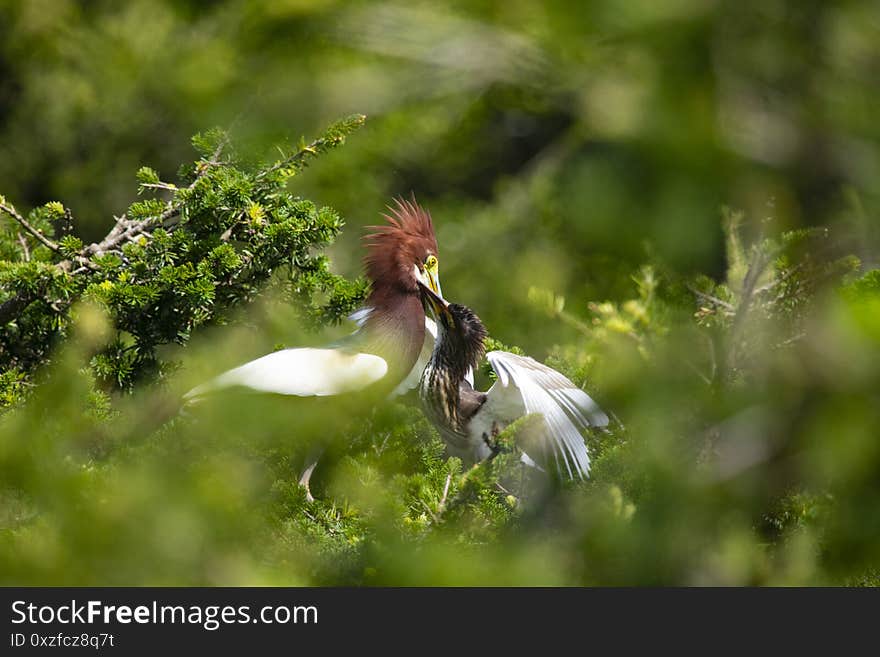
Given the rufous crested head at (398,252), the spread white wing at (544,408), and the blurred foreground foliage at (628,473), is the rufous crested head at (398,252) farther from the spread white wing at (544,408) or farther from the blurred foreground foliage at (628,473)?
the blurred foreground foliage at (628,473)

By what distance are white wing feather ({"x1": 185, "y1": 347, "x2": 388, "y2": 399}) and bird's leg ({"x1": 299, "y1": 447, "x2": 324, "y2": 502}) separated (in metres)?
0.10

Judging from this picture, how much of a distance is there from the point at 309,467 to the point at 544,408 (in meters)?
0.46

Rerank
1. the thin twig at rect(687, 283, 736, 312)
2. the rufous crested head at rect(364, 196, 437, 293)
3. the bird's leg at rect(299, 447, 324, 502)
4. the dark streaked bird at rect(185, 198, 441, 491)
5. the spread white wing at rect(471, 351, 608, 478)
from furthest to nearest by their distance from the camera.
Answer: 1. the rufous crested head at rect(364, 196, 437, 293)
2. the dark streaked bird at rect(185, 198, 441, 491)
3. the spread white wing at rect(471, 351, 608, 478)
4. the bird's leg at rect(299, 447, 324, 502)
5. the thin twig at rect(687, 283, 736, 312)

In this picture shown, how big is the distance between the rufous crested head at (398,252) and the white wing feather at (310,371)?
1.10 feet

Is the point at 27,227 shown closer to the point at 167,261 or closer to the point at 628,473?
the point at 167,261

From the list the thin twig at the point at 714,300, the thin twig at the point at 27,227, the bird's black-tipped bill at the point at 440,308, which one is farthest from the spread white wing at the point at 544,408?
the thin twig at the point at 27,227

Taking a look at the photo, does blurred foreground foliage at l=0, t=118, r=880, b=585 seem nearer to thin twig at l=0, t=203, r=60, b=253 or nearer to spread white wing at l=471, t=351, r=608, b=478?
A: spread white wing at l=471, t=351, r=608, b=478

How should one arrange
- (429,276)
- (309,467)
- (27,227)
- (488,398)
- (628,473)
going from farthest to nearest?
(429,276) < (488,398) < (27,227) < (309,467) < (628,473)

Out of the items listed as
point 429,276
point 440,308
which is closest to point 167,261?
point 440,308

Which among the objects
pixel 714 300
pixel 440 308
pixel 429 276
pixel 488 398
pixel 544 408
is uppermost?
pixel 429 276

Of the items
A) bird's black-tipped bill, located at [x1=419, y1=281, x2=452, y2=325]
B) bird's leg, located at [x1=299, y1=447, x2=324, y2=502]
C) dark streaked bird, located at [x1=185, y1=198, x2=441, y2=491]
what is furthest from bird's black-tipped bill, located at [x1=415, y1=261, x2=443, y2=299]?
bird's leg, located at [x1=299, y1=447, x2=324, y2=502]

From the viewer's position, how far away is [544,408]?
6.31 feet

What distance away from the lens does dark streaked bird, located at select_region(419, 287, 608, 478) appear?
184 centimetres

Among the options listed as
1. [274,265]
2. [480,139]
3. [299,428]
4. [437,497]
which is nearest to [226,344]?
[274,265]
